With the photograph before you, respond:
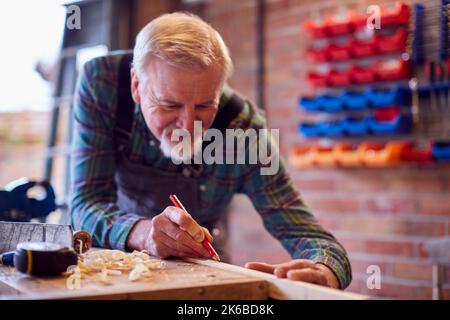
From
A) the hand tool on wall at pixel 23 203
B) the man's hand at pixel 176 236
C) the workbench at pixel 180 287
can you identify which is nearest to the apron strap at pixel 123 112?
the hand tool on wall at pixel 23 203

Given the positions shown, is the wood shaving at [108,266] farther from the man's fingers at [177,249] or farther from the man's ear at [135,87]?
the man's ear at [135,87]

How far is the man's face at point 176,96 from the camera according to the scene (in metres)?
1.34

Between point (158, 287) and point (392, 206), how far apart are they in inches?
74.2

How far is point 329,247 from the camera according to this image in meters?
1.33

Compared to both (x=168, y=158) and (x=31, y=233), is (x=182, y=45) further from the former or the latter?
(x=31, y=233)

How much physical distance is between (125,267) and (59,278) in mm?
128

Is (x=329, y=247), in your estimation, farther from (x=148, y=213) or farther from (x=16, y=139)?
(x=16, y=139)

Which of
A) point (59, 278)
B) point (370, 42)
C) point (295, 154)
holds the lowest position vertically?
point (59, 278)

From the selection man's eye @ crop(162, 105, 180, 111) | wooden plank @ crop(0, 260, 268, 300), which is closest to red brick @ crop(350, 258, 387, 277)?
man's eye @ crop(162, 105, 180, 111)

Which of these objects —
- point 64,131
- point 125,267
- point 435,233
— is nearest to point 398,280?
point 435,233

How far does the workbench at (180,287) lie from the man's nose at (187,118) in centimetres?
47

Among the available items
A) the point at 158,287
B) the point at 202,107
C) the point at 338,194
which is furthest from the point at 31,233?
the point at 338,194

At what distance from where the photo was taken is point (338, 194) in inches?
108

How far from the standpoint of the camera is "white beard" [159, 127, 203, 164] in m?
1.46
